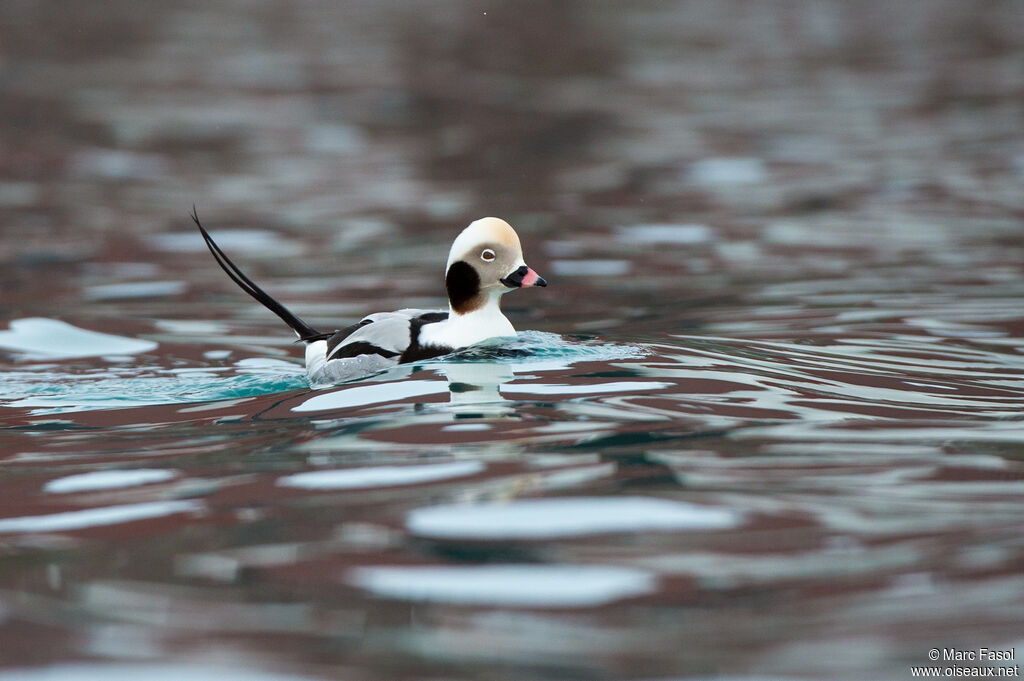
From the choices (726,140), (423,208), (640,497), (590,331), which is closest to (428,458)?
(640,497)

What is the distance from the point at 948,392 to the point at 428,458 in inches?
93.2

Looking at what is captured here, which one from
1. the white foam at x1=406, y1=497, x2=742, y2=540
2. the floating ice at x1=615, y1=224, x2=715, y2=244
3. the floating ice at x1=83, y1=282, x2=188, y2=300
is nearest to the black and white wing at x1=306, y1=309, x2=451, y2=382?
the white foam at x1=406, y1=497, x2=742, y2=540

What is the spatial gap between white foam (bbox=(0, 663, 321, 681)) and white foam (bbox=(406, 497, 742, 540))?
83 centimetres

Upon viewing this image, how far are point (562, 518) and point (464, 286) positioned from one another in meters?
2.97

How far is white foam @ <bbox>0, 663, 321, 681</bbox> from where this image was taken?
2.79m

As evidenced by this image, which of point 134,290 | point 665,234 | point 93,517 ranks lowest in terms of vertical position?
point 93,517

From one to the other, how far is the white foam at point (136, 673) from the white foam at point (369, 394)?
8.37 ft

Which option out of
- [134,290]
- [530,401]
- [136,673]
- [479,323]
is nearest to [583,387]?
[530,401]

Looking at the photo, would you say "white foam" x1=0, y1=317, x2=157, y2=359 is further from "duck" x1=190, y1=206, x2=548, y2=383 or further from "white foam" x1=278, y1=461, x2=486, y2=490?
"white foam" x1=278, y1=461, x2=486, y2=490

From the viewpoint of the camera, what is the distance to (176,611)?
313 centimetres

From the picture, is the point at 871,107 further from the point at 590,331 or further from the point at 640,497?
the point at 640,497

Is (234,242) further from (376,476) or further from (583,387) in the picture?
(376,476)

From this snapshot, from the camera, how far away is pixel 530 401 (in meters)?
5.35

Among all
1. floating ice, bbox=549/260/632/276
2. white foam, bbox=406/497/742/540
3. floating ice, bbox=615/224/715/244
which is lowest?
white foam, bbox=406/497/742/540
